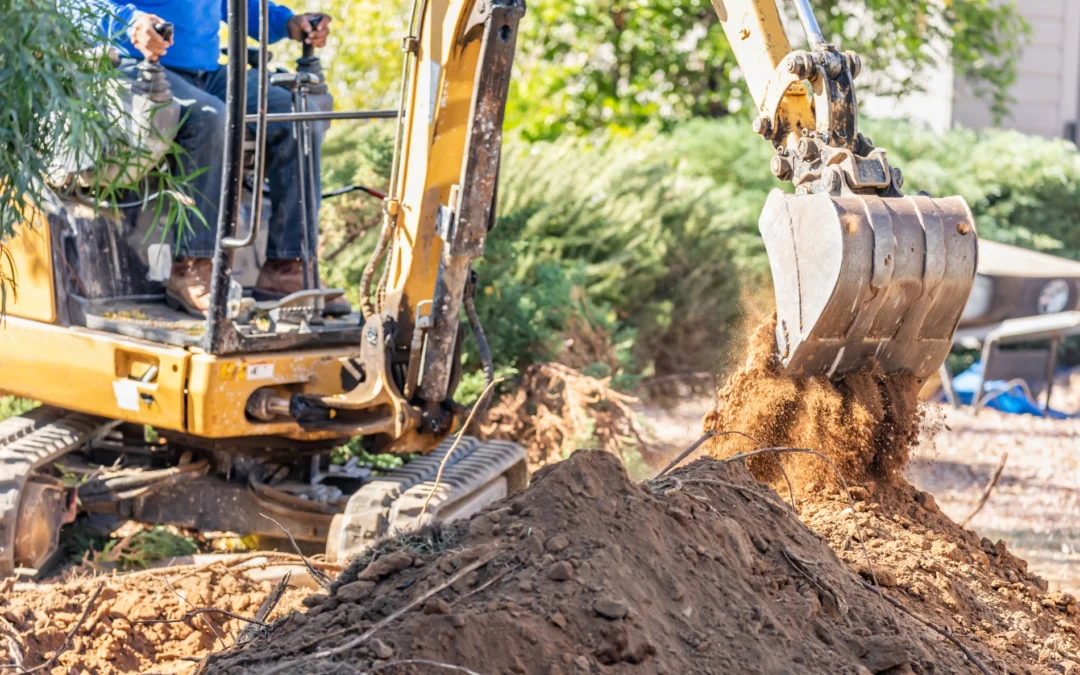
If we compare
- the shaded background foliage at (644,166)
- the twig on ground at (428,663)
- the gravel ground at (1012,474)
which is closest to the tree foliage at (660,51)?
the shaded background foliage at (644,166)

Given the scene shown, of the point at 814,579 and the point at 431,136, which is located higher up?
the point at 431,136

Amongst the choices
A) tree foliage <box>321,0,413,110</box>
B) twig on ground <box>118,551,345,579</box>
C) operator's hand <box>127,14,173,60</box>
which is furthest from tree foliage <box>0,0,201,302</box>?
tree foliage <box>321,0,413,110</box>

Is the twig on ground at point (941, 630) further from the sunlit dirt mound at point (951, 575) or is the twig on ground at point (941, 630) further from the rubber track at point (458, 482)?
the rubber track at point (458, 482)

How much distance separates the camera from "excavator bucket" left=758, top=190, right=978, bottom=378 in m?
3.93

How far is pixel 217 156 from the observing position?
5.21 metres

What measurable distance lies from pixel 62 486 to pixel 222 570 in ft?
3.07

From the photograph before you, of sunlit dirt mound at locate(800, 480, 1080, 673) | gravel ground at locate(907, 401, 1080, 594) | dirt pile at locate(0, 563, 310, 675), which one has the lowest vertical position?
gravel ground at locate(907, 401, 1080, 594)

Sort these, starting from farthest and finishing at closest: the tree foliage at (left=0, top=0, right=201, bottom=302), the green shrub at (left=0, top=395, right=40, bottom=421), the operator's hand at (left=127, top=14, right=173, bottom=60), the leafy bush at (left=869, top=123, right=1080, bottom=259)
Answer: the leafy bush at (left=869, top=123, right=1080, bottom=259)
the green shrub at (left=0, top=395, right=40, bottom=421)
the operator's hand at (left=127, top=14, right=173, bottom=60)
the tree foliage at (left=0, top=0, right=201, bottom=302)

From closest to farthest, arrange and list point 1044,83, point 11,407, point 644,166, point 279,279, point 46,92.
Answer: point 46,92 < point 279,279 < point 11,407 < point 644,166 < point 1044,83

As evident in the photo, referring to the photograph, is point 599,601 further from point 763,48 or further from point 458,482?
point 458,482

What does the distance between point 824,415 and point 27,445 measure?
336cm

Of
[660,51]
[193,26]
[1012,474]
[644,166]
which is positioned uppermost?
[660,51]

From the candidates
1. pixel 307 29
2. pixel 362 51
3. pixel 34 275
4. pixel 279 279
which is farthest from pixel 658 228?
pixel 34 275

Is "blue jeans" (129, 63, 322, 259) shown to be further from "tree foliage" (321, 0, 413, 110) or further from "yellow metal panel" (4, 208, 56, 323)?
"tree foliage" (321, 0, 413, 110)
